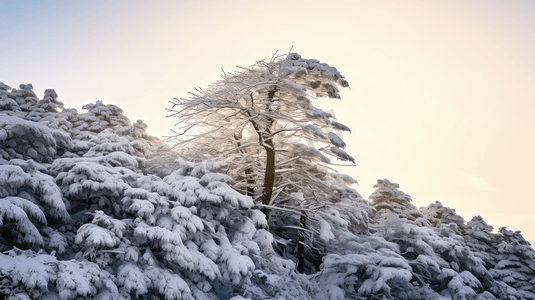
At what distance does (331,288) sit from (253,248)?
268cm

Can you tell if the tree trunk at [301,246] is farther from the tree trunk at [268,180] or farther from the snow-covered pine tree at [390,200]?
the snow-covered pine tree at [390,200]

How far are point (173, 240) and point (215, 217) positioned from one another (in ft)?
7.09

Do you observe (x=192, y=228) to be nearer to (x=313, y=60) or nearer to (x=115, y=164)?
(x=115, y=164)

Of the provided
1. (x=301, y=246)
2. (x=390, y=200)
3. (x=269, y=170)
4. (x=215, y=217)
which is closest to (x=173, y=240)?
(x=215, y=217)

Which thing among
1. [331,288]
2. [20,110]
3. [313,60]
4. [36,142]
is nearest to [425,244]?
[331,288]

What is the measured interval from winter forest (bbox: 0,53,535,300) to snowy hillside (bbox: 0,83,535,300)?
0.12 feet

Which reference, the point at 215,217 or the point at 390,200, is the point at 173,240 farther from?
the point at 390,200

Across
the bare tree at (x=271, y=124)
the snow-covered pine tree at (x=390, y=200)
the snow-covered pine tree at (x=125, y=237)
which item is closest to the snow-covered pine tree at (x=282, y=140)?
the bare tree at (x=271, y=124)

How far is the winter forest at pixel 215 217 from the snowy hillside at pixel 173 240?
36 mm

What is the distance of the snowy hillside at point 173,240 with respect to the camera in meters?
5.68

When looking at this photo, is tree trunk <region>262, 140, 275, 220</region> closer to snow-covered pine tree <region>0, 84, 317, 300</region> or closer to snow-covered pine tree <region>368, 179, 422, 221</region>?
snow-covered pine tree <region>0, 84, 317, 300</region>

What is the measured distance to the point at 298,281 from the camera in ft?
26.3

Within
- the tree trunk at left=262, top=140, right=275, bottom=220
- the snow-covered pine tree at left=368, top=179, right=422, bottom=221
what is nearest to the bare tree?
the tree trunk at left=262, top=140, right=275, bottom=220

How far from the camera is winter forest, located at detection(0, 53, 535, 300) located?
233 inches
